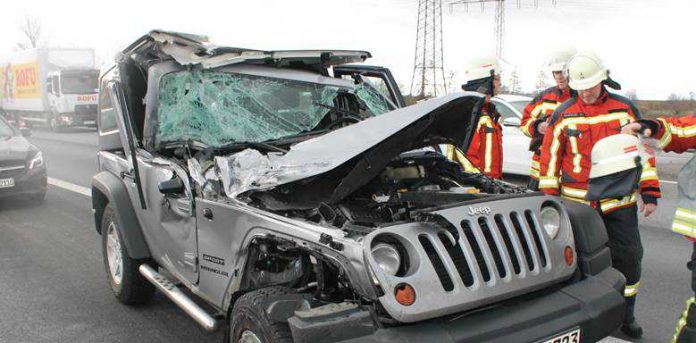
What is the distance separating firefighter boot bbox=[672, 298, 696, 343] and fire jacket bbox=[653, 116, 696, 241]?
410 millimetres

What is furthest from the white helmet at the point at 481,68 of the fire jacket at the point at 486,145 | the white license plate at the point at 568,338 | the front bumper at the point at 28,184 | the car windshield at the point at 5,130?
the car windshield at the point at 5,130

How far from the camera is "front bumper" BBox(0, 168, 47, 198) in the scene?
8.62 meters

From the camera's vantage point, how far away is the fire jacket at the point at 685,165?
3357 millimetres

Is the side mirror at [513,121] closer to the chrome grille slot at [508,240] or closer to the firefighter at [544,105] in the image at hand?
the firefighter at [544,105]

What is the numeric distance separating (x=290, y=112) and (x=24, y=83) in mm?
29695

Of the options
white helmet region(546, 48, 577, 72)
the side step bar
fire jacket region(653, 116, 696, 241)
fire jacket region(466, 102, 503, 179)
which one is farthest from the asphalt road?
white helmet region(546, 48, 577, 72)

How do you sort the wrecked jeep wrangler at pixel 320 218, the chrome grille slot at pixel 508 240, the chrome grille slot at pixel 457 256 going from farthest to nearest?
the chrome grille slot at pixel 508 240 < the chrome grille slot at pixel 457 256 < the wrecked jeep wrangler at pixel 320 218

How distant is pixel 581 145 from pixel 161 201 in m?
2.95

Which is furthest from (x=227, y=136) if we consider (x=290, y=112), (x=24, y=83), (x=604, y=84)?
(x=24, y=83)

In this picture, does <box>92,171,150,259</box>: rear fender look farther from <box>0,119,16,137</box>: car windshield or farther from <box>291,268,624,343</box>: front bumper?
<box>0,119,16,137</box>: car windshield

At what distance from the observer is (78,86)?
2606 cm

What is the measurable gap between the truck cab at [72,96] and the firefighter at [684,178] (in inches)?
1026

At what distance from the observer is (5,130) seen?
31.0 ft

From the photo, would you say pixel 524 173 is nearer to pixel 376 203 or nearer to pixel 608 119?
pixel 608 119
